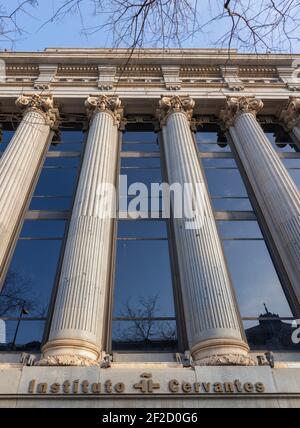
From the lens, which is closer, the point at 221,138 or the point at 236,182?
the point at 236,182

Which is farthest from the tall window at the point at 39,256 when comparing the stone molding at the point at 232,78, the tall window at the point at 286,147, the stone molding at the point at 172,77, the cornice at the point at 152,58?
the tall window at the point at 286,147

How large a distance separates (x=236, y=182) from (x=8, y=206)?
9362mm

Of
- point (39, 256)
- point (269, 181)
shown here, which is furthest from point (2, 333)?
point (269, 181)

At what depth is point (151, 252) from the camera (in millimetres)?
13398

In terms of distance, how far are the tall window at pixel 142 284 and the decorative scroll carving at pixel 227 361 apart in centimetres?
186

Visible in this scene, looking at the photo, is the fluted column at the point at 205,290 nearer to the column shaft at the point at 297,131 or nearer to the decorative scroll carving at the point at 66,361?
the decorative scroll carving at the point at 66,361

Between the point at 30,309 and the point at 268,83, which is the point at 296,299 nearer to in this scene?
the point at 30,309

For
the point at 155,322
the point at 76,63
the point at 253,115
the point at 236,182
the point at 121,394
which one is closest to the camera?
the point at 121,394

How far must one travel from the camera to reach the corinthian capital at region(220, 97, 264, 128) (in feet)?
63.1

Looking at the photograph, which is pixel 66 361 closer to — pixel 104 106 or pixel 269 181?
pixel 269 181

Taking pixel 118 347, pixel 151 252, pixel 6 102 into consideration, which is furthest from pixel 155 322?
pixel 6 102

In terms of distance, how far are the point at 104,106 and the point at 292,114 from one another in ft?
31.4

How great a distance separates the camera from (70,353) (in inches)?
354

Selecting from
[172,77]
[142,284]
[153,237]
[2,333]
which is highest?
[172,77]
